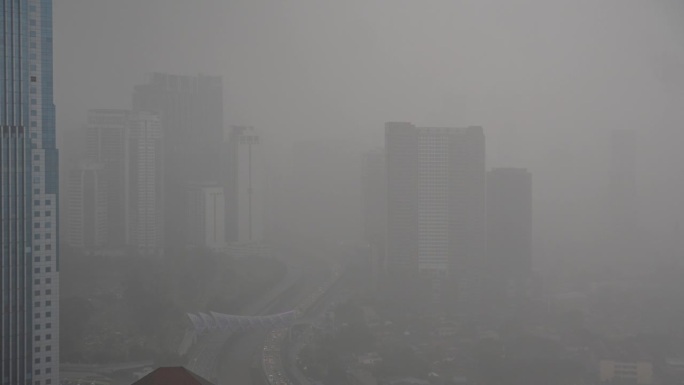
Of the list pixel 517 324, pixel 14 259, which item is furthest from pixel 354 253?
pixel 14 259

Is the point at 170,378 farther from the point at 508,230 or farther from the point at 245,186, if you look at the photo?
the point at 245,186

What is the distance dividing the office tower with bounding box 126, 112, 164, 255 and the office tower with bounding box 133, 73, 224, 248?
101mm

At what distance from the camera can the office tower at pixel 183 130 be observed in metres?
9.46

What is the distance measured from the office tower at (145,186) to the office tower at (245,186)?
0.86m

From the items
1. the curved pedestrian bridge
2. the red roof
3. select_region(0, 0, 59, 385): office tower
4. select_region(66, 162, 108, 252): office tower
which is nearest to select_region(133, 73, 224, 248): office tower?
select_region(66, 162, 108, 252): office tower

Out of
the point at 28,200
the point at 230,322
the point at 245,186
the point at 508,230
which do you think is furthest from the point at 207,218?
the point at 28,200

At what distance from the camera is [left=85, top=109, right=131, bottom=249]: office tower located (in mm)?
8984

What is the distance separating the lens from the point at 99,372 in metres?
6.06

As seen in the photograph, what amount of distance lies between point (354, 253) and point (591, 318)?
11.4 ft

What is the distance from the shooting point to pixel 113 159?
9.38 m

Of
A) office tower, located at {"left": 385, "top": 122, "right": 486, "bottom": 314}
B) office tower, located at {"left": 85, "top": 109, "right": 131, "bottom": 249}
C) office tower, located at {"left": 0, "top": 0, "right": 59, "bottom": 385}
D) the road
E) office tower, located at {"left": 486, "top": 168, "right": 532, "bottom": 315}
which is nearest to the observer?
office tower, located at {"left": 0, "top": 0, "right": 59, "bottom": 385}

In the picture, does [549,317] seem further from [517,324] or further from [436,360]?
[436,360]

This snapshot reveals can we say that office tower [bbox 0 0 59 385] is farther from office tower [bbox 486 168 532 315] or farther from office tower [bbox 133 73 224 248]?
office tower [bbox 486 168 532 315]

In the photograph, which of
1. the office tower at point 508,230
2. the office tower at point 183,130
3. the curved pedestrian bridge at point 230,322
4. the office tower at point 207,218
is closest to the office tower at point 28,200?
the curved pedestrian bridge at point 230,322
